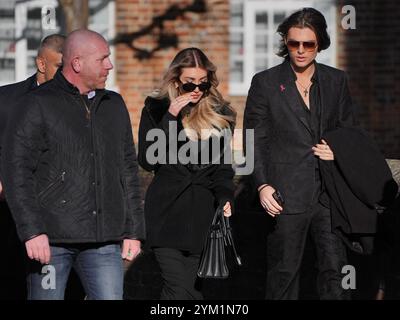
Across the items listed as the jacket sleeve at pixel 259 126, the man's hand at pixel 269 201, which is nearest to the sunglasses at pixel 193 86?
the jacket sleeve at pixel 259 126

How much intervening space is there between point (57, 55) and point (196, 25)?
863 centimetres

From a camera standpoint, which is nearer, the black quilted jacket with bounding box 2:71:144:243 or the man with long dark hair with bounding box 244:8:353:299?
the black quilted jacket with bounding box 2:71:144:243

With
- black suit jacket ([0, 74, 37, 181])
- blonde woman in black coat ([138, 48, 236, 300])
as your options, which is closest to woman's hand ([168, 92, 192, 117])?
blonde woman in black coat ([138, 48, 236, 300])

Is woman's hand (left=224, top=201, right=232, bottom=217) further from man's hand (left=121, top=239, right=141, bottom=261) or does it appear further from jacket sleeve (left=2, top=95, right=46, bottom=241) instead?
jacket sleeve (left=2, top=95, right=46, bottom=241)

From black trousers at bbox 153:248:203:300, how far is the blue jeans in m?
0.52

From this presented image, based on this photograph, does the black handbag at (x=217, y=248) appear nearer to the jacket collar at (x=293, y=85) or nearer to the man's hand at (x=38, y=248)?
the jacket collar at (x=293, y=85)

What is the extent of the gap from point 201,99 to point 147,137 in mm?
394

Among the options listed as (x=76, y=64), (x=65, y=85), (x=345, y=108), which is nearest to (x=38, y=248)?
(x=65, y=85)

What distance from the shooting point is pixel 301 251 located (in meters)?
6.80

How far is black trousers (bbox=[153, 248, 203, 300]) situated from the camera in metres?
6.73

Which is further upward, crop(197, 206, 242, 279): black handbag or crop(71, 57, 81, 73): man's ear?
crop(71, 57, 81, 73): man's ear

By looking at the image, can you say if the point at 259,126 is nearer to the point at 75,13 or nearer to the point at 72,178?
the point at 72,178

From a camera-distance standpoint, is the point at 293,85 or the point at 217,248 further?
the point at 293,85

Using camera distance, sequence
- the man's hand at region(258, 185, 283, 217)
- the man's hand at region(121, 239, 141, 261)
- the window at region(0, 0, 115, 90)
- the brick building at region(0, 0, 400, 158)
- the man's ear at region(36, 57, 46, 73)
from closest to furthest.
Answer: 1. the man's hand at region(121, 239, 141, 261)
2. the man's hand at region(258, 185, 283, 217)
3. the man's ear at region(36, 57, 46, 73)
4. the brick building at region(0, 0, 400, 158)
5. the window at region(0, 0, 115, 90)
